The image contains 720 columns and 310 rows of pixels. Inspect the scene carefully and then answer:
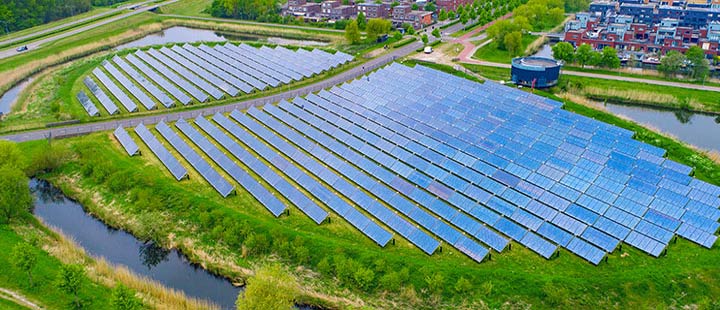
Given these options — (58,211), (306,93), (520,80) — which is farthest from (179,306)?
(520,80)

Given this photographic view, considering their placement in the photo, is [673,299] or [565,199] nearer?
[673,299]

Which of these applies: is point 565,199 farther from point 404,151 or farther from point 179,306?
point 179,306

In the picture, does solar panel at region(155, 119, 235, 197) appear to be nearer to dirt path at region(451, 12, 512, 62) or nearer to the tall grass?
the tall grass

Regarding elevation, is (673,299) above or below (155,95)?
below

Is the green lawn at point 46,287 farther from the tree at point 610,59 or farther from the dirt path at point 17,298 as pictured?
the tree at point 610,59

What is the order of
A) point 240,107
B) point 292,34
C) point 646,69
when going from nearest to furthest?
point 240,107, point 646,69, point 292,34

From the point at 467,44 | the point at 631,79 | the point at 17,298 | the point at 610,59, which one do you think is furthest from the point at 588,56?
the point at 17,298

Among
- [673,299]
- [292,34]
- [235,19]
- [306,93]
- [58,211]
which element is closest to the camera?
[673,299]

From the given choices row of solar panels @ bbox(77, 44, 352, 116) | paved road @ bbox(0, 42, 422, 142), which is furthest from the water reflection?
row of solar panels @ bbox(77, 44, 352, 116)
